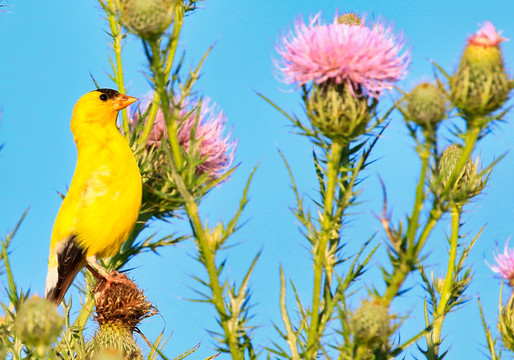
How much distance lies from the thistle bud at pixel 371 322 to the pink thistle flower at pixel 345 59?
44.7 inches

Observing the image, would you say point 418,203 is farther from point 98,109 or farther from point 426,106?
point 98,109

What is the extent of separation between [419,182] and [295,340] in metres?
0.91

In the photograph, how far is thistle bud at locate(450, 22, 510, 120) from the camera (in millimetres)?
2662

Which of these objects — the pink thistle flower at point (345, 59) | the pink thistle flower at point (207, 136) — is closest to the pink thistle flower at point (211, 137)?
the pink thistle flower at point (207, 136)

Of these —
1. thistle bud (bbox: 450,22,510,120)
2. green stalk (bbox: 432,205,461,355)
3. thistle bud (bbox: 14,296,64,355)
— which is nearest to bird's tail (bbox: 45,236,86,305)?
thistle bud (bbox: 14,296,64,355)

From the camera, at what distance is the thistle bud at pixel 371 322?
2492 millimetres

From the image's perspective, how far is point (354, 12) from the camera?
380 cm

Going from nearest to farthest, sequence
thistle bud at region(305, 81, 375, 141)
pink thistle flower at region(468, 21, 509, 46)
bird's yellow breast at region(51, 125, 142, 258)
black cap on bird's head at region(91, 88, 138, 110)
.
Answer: pink thistle flower at region(468, 21, 509, 46)
thistle bud at region(305, 81, 375, 141)
bird's yellow breast at region(51, 125, 142, 258)
black cap on bird's head at region(91, 88, 138, 110)

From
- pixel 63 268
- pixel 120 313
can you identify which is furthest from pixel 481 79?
pixel 63 268

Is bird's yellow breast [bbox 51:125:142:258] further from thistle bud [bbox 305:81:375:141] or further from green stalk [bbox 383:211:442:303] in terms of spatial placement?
green stalk [bbox 383:211:442:303]

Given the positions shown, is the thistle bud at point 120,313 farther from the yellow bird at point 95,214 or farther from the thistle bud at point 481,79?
the thistle bud at point 481,79

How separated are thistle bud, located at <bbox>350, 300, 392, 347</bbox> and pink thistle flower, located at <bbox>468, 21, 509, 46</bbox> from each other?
1249mm

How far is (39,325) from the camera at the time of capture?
2.53 m

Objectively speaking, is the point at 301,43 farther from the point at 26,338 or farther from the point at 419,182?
the point at 26,338
